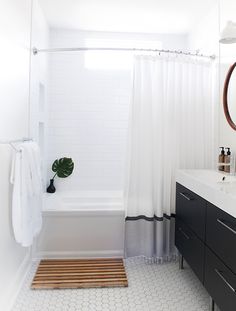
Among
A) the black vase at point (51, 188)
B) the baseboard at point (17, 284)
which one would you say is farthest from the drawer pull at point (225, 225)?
the black vase at point (51, 188)

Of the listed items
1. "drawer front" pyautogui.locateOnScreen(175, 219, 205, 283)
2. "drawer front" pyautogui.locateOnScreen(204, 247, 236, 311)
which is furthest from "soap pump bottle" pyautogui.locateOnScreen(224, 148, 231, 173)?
"drawer front" pyautogui.locateOnScreen(204, 247, 236, 311)

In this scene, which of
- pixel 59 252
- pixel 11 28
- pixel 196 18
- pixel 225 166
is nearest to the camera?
pixel 11 28

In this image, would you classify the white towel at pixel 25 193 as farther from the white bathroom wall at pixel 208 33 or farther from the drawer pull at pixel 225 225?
the white bathroom wall at pixel 208 33

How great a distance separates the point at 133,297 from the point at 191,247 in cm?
59

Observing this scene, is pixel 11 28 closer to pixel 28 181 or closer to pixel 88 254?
pixel 28 181

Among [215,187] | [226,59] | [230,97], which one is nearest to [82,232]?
[215,187]

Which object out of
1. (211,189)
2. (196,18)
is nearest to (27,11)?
(196,18)

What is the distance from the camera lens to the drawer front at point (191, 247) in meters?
2.04

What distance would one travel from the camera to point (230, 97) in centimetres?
261

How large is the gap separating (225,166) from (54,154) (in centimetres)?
216

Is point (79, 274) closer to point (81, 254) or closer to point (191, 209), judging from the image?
point (81, 254)

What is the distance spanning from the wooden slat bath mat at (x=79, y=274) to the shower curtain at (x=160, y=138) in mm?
281

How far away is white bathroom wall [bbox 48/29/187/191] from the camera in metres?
3.73

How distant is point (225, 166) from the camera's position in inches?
100
